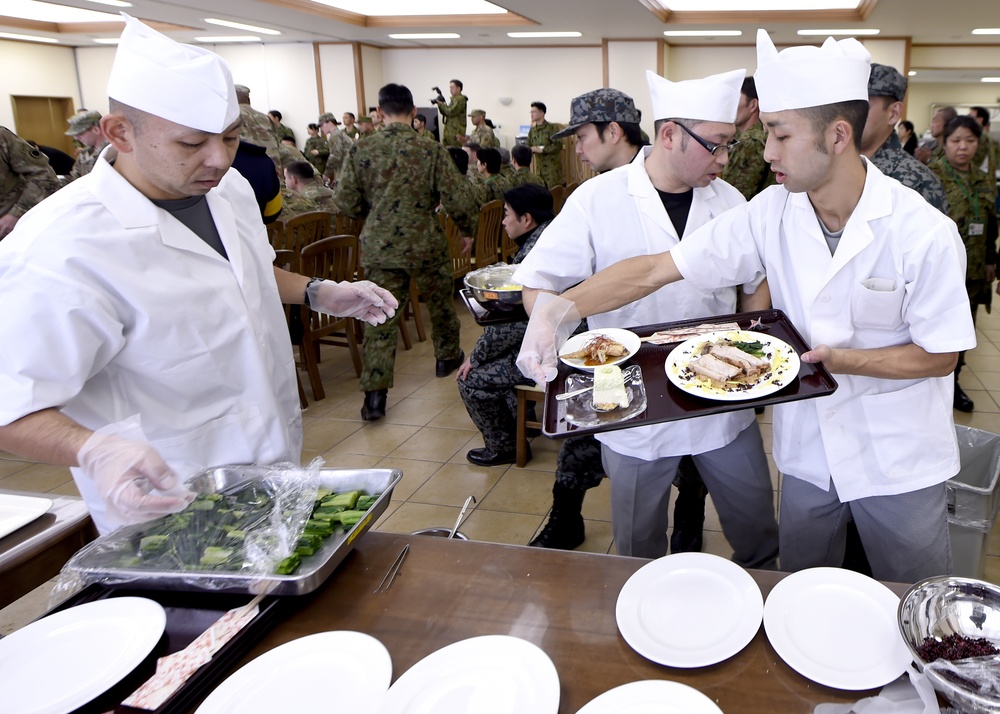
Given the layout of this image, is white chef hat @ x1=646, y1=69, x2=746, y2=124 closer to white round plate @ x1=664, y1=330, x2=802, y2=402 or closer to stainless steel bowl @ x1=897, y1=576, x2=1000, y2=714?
white round plate @ x1=664, y1=330, x2=802, y2=402

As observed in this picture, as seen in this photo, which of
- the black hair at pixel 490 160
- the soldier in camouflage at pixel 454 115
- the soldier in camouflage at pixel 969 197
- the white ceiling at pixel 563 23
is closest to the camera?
the soldier in camouflage at pixel 969 197

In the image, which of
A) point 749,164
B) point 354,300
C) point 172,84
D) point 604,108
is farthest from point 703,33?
point 172,84

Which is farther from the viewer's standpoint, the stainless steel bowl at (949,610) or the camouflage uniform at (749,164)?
the camouflage uniform at (749,164)

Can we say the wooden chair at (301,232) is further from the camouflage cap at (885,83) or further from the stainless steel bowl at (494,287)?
the camouflage cap at (885,83)

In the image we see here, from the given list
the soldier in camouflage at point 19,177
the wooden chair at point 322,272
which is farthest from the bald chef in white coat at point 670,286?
the soldier in camouflage at point 19,177

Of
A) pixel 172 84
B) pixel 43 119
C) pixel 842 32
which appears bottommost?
pixel 172 84

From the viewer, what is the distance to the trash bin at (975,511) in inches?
70.8

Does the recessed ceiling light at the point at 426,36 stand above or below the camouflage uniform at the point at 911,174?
above

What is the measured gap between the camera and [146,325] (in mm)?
1277

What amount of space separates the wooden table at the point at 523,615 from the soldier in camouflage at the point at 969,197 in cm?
326

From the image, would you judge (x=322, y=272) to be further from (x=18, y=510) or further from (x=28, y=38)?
(x=28, y=38)

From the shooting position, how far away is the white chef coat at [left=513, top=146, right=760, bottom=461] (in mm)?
1777

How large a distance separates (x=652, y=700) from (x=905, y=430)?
33.4 inches

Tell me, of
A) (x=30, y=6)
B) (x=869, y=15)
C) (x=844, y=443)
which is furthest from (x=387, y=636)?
(x=30, y=6)
